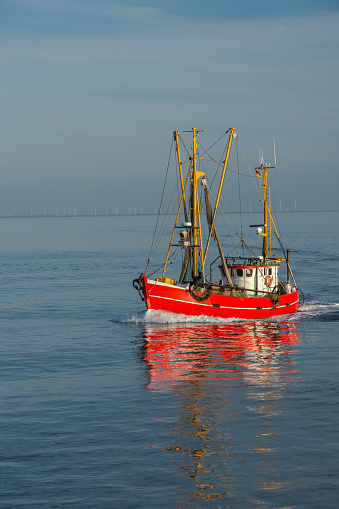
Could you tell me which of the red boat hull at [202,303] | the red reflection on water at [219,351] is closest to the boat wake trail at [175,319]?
the red boat hull at [202,303]

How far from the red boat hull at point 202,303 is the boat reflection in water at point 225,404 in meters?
2.90

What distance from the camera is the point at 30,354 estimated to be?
3916 centimetres

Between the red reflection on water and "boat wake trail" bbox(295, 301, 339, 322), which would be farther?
"boat wake trail" bbox(295, 301, 339, 322)

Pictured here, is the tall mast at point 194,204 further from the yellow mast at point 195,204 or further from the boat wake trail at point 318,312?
the boat wake trail at point 318,312

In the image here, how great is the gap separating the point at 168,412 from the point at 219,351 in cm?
1379

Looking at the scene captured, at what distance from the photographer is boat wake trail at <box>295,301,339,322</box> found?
53.9m

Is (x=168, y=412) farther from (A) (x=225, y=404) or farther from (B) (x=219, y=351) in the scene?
(B) (x=219, y=351)

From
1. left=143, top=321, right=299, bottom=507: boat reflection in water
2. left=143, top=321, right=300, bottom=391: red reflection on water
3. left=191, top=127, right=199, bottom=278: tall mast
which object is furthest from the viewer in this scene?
left=191, top=127, right=199, bottom=278: tall mast

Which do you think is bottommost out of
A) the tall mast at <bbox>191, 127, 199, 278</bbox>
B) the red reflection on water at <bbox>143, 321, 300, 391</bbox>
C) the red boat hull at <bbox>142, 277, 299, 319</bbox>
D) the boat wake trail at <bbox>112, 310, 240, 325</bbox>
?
the red reflection on water at <bbox>143, 321, 300, 391</bbox>

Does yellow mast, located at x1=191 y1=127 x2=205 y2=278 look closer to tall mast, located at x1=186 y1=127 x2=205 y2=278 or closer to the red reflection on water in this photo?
tall mast, located at x1=186 y1=127 x2=205 y2=278

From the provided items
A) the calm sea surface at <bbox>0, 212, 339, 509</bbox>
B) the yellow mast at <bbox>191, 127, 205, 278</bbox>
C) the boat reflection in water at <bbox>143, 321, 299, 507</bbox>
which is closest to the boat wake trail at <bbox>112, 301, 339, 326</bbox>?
the calm sea surface at <bbox>0, 212, 339, 509</bbox>

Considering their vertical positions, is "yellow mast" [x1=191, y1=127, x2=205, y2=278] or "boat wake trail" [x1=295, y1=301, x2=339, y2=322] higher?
"yellow mast" [x1=191, y1=127, x2=205, y2=278]

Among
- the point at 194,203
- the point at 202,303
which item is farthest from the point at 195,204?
the point at 202,303

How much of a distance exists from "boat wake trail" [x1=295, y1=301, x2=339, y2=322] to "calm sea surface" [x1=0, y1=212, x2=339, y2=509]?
2.25 ft
